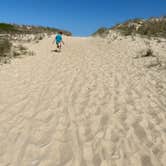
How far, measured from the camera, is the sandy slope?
4375 millimetres

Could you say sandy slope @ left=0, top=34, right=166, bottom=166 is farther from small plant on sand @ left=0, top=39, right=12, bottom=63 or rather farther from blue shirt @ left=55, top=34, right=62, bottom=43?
blue shirt @ left=55, top=34, right=62, bottom=43

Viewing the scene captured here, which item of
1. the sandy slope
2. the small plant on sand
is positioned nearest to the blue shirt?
the small plant on sand

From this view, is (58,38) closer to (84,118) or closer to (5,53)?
(5,53)

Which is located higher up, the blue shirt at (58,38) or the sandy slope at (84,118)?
the blue shirt at (58,38)

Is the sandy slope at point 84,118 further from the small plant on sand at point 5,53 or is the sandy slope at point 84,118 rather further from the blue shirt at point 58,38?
the blue shirt at point 58,38

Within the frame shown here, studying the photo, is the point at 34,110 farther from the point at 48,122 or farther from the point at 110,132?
the point at 110,132

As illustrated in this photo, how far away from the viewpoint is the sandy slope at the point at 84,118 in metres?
4.38

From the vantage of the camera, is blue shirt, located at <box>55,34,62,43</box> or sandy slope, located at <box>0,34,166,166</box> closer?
sandy slope, located at <box>0,34,166,166</box>

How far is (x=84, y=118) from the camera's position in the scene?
5.88 metres

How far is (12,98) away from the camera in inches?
295

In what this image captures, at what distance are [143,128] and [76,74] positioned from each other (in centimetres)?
550

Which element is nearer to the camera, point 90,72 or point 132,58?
point 90,72

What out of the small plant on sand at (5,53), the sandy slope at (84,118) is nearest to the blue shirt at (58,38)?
the small plant on sand at (5,53)

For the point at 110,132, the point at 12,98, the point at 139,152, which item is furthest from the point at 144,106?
the point at 12,98
